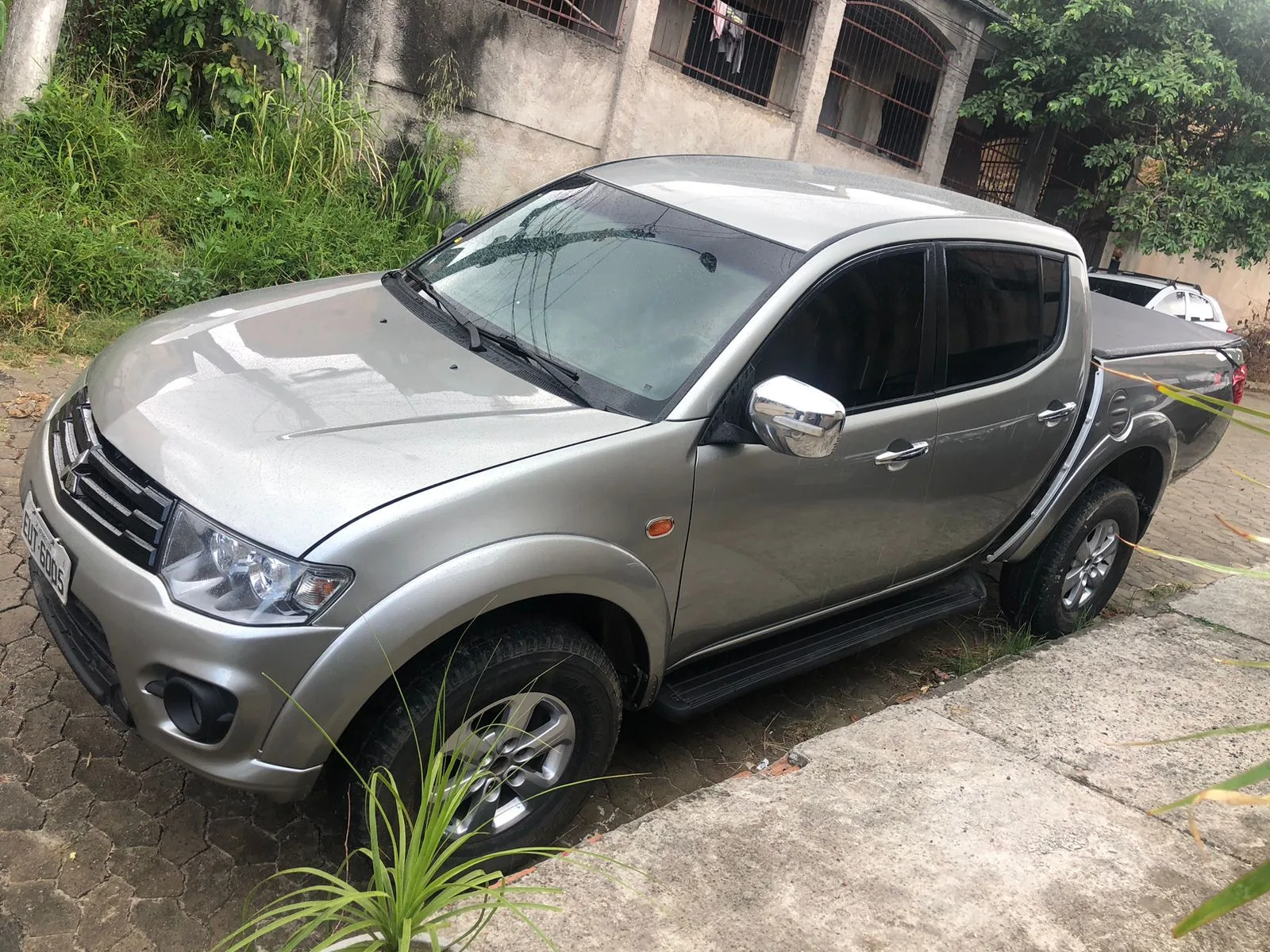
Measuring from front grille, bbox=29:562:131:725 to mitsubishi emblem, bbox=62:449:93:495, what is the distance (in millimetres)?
262

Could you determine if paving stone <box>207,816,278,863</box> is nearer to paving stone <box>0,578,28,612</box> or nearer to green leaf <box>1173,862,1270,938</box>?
paving stone <box>0,578,28,612</box>

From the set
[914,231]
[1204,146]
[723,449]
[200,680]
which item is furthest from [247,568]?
[1204,146]

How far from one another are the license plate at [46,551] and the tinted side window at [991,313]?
268 cm

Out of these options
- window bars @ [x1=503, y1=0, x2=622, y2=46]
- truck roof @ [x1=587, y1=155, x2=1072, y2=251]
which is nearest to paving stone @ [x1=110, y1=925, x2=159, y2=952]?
truck roof @ [x1=587, y1=155, x2=1072, y2=251]

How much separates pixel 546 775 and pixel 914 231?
2074mm

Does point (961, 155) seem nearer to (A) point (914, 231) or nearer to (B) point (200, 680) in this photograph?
(A) point (914, 231)

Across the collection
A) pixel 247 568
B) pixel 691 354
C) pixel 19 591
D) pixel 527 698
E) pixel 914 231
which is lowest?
pixel 19 591

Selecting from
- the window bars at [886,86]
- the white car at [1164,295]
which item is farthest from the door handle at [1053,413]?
the window bars at [886,86]

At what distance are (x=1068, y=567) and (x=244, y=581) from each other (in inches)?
137

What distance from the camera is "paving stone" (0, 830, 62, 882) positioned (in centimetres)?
247

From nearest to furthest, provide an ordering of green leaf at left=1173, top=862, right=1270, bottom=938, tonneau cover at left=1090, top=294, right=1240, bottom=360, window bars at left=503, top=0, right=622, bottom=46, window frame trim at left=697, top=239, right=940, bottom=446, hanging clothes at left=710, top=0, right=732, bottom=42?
green leaf at left=1173, top=862, right=1270, bottom=938 < window frame trim at left=697, top=239, right=940, bottom=446 < tonneau cover at left=1090, top=294, right=1240, bottom=360 < window bars at left=503, top=0, right=622, bottom=46 < hanging clothes at left=710, top=0, right=732, bottom=42

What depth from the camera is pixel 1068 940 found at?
2.43 m

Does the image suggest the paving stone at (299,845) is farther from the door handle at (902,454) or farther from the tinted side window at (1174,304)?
A: the tinted side window at (1174,304)

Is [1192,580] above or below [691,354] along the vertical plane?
below
